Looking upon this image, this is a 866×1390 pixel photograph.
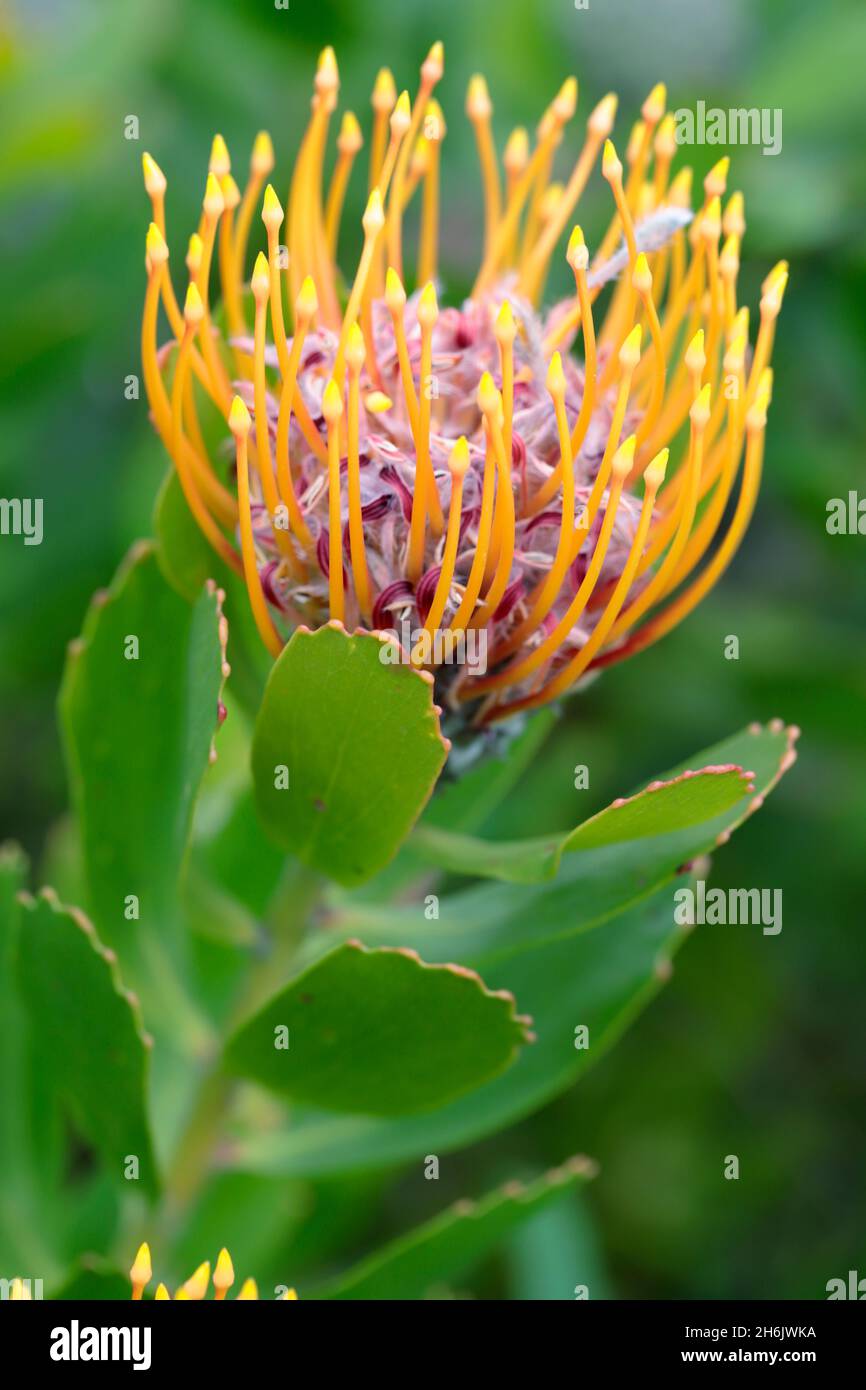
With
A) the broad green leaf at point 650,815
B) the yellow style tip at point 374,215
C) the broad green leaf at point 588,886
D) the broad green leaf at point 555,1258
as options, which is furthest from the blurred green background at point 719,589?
the yellow style tip at point 374,215

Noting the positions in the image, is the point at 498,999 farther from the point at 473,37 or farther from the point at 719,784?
the point at 473,37

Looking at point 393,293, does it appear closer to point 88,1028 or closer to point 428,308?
point 428,308

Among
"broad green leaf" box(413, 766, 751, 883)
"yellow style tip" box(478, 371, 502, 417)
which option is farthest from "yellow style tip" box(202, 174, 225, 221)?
"broad green leaf" box(413, 766, 751, 883)

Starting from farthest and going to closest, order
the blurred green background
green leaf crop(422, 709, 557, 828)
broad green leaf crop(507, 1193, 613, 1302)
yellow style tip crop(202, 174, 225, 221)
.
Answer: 1. the blurred green background
2. broad green leaf crop(507, 1193, 613, 1302)
3. green leaf crop(422, 709, 557, 828)
4. yellow style tip crop(202, 174, 225, 221)

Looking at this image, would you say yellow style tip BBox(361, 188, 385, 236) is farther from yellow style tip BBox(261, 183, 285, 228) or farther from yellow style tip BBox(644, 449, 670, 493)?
yellow style tip BBox(644, 449, 670, 493)

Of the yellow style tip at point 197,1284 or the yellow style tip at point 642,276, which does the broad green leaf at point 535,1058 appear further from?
the yellow style tip at point 642,276
